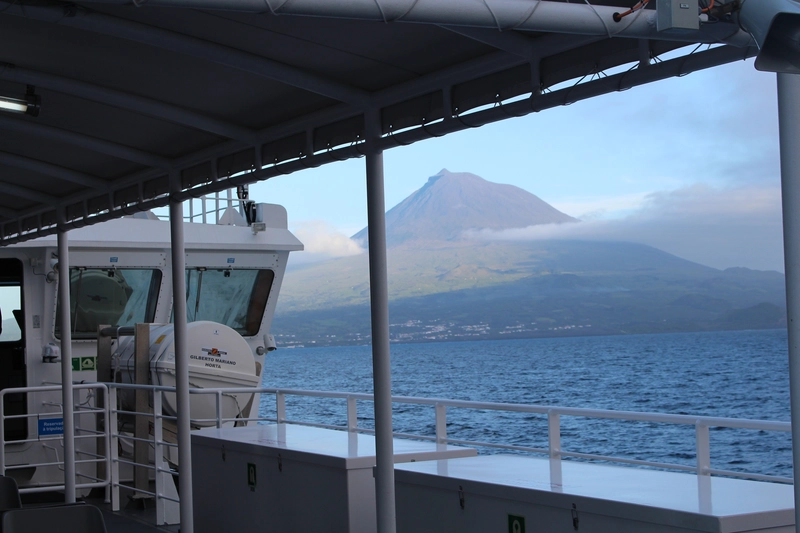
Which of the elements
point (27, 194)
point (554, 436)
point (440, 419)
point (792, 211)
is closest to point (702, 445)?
point (554, 436)

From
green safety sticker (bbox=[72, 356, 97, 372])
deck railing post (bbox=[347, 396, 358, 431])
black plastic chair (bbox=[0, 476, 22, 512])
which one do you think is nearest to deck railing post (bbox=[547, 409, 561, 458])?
deck railing post (bbox=[347, 396, 358, 431])

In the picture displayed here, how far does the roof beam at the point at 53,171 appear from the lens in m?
5.64

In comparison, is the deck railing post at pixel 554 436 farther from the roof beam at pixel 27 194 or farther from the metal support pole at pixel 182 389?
the roof beam at pixel 27 194

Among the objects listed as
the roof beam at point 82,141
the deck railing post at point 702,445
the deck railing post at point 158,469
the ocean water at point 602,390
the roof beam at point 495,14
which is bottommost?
the ocean water at point 602,390

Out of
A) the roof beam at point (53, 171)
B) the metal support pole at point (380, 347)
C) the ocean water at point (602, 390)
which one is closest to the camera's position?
the metal support pole at point (380, 347)

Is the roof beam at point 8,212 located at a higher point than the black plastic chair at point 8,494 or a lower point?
higher

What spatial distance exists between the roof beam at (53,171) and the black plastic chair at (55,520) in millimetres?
2735

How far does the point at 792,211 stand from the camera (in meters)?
2.01

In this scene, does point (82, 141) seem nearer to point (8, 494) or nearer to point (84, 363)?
point (8, 494)

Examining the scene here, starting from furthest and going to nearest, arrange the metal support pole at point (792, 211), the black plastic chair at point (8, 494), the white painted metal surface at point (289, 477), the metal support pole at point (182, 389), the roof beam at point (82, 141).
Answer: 1. the metal support pole at point (182, 389)
2. the roof beam at point (82, 141)
3. the white painted metal surface at point (289, 477)
4. the black plastic chair at point (8, 494)
5. the metal support pole at point (792, 211)

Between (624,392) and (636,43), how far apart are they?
190 ft

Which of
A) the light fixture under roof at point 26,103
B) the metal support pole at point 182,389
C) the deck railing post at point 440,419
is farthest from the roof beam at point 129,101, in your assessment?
the deck railing post at point 440,419

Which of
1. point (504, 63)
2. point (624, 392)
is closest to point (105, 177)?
point (504, 63)

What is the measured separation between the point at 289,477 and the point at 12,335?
241 inches
